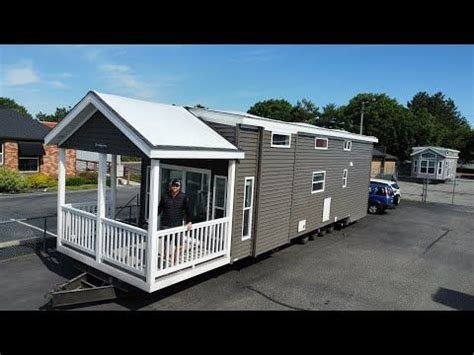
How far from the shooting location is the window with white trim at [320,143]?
11570 millimetres

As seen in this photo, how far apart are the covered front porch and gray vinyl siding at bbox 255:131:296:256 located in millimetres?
997

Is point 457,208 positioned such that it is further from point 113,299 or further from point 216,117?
point 113,299

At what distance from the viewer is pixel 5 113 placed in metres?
25.3

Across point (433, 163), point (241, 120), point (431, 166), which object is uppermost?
point (241, 120)

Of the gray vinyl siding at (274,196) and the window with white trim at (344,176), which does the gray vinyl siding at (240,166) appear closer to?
the gray vinyl siding at (274,196)

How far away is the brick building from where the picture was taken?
22.3m

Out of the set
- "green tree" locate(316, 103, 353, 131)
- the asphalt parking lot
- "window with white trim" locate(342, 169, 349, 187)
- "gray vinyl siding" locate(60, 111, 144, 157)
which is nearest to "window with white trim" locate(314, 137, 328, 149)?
"window with white trim" locate(342, 169, 349, 187)

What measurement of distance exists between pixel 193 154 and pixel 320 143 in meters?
5.76

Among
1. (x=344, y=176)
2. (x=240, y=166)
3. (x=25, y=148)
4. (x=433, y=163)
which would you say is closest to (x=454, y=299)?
(x=240, y=166)

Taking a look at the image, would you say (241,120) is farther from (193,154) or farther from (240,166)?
(193,154)

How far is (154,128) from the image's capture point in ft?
23.3

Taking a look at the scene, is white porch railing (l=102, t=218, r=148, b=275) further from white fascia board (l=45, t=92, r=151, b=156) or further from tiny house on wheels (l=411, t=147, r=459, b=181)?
tiny house on wheels (l=411, t=147, r=459, b=181)

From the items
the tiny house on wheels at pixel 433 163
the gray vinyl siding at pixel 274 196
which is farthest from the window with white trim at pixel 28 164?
the tiny house on wheels at pixel 433 163
